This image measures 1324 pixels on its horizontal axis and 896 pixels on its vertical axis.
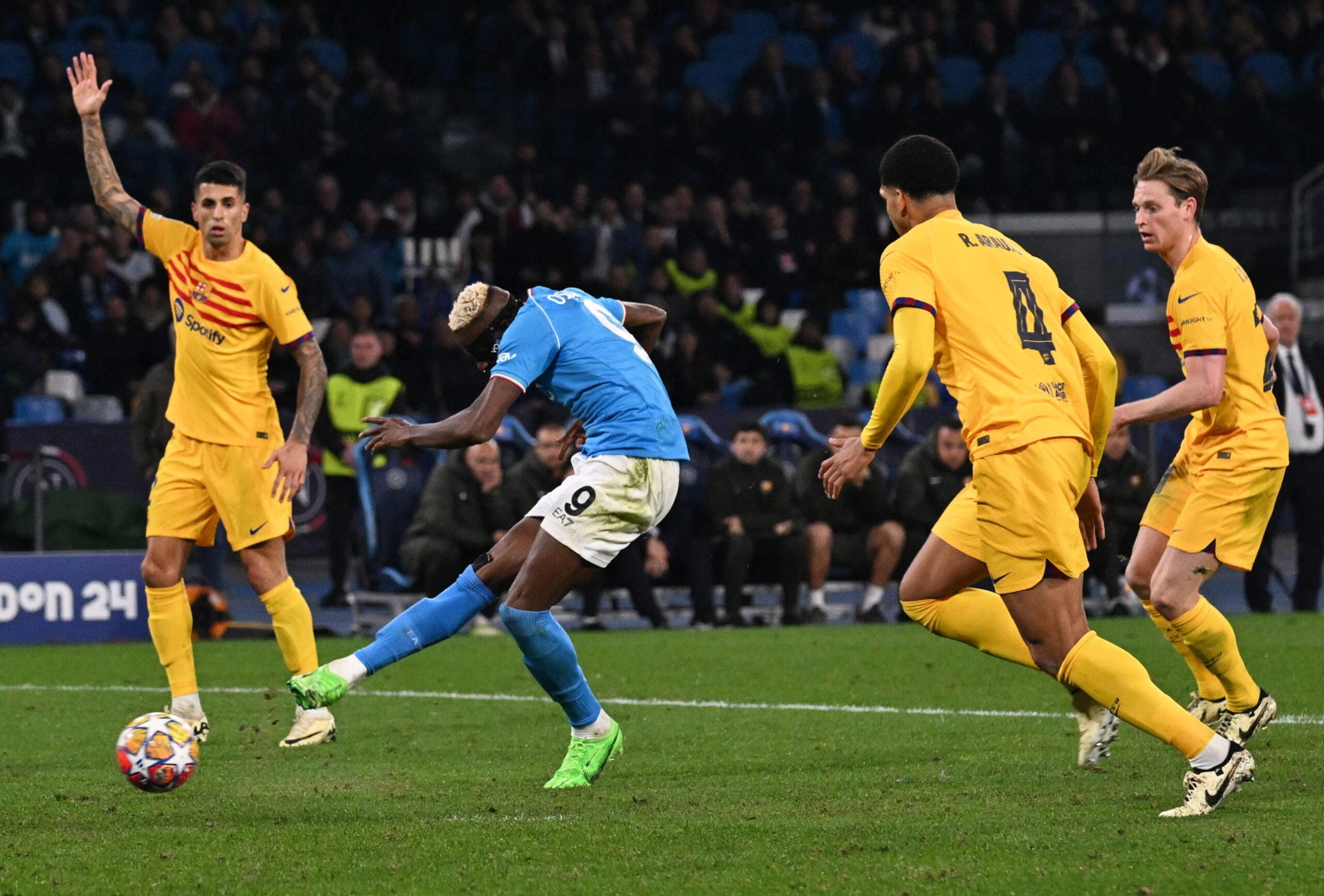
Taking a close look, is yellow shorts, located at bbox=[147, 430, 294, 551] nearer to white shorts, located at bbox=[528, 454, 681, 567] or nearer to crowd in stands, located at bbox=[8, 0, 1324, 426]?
white shorts, located at bbox=[528, 454, 681, 567]

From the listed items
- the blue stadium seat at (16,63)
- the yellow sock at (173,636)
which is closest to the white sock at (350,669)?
the yellow sock at (173,636)

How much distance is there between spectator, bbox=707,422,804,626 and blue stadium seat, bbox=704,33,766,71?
32.5 feet

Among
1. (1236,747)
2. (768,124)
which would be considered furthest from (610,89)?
(1236,747)

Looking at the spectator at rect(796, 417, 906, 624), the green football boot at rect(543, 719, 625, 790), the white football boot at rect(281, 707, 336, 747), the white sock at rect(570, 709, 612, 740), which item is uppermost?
the white sock at rect(570, 709, 612, 740)

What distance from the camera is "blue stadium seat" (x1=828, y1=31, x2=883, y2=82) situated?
74.6ft

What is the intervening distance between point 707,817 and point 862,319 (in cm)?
1398

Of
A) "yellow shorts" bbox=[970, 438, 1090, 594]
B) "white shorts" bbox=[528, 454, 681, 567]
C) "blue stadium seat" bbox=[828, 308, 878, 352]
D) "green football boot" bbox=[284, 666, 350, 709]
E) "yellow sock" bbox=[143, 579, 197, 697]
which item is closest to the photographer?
"yellow shorts" bbox=[970, 438, 1090, 594]

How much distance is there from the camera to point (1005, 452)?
573 cm

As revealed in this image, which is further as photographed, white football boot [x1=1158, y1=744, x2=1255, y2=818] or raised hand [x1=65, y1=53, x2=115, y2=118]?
raised hand [x1=65, y1=53, x2=115, y2=118]

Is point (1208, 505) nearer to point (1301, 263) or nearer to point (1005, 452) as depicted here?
point (1005, 452)

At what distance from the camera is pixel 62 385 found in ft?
56.3

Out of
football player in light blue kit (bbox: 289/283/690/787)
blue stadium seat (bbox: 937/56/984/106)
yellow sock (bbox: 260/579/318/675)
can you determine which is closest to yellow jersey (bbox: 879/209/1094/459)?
Answer: football player in light blue kit (bbox: 289/283/690/787)

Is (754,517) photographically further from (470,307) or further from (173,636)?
(470,307)

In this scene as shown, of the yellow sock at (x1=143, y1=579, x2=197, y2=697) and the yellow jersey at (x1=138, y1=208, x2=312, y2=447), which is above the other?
the yellow jersey at (x1=138, y1=208, x2=312, y2=447)
